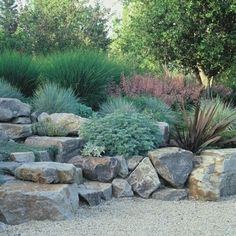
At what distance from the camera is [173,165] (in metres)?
6.43

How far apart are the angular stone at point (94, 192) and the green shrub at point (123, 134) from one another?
665 millimetres

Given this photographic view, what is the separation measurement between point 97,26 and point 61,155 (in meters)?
21.4

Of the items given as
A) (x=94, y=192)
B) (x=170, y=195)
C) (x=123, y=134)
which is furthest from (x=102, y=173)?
(x=170, y=195)

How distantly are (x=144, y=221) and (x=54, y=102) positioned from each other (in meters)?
3.67

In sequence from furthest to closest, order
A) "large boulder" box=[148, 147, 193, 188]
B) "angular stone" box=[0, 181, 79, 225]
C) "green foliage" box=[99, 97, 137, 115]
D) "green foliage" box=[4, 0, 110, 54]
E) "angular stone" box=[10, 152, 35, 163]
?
"green foliage" box=[4, 0, 110, 54] → "green foliage" box=[99, 97, 137, 115] → "large boulder" box=[148, 147, 193, 188] → "angular stone" box=[10, 152, 35, 163] → "angular stone" box=[0, 181, 79, 225]

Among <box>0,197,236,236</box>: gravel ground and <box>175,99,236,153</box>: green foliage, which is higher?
<box>175,99,236,153</box>: green foliage

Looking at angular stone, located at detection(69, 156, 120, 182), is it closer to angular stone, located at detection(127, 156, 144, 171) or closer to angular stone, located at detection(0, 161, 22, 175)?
angular stone, located at detection(127, 156, 144, 171)

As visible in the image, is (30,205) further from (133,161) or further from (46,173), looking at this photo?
(133,161)

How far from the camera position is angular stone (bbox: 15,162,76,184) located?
213 inches

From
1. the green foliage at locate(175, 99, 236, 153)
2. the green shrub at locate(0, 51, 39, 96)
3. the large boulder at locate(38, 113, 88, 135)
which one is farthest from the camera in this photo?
the green shrub at locate(0, 51, 39, 96)

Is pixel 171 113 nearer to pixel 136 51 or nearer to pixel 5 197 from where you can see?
pixel 5 197

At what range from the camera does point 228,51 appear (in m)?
14.7

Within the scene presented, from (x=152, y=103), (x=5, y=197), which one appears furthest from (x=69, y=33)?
(x=5, y=197)

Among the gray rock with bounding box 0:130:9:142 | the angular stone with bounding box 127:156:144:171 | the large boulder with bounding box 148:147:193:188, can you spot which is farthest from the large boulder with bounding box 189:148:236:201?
the gray rock with bounding box 0:130:9:142
